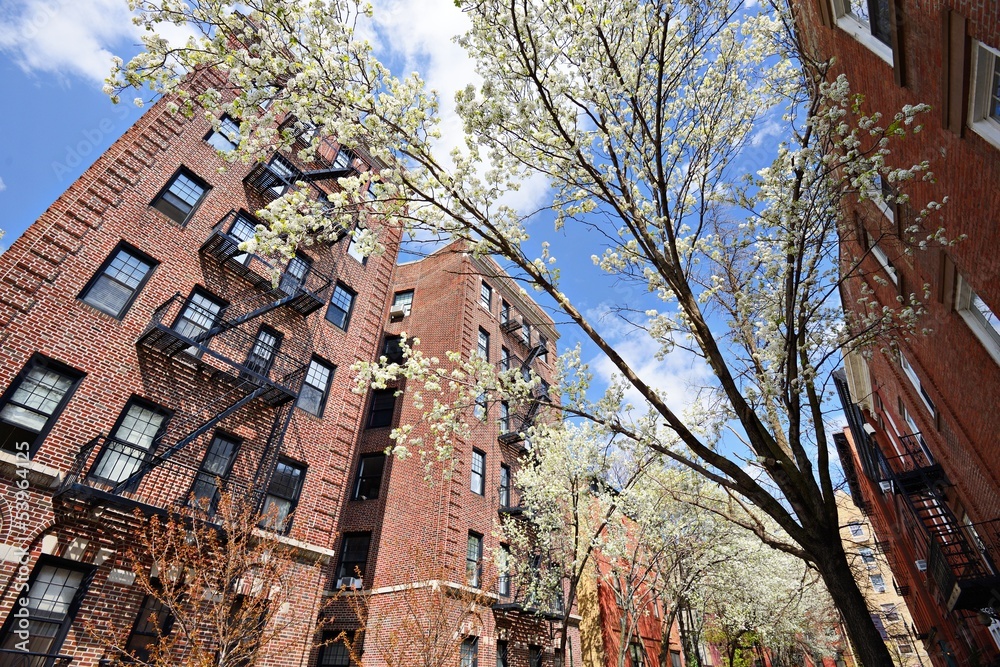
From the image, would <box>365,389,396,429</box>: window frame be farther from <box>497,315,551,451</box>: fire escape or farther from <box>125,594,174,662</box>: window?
<box>125,594,174,662</box>: window

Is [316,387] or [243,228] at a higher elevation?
[243,228]

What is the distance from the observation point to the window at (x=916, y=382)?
38.5 ft

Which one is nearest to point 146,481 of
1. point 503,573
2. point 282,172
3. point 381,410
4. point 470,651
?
point 282,172

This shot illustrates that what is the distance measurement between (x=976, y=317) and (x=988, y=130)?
12.3 ft

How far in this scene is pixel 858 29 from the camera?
847cm

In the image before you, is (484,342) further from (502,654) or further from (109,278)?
(109,278)

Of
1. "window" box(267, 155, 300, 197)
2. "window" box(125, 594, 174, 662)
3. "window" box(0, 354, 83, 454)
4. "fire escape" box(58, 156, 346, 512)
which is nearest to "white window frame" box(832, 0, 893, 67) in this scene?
"fire escape" box(58, 156, 346, 512)

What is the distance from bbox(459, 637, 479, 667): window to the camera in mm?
15423

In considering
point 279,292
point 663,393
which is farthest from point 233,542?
point 663,393

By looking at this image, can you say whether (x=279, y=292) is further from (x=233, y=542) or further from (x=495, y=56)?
(x=495, y=56)

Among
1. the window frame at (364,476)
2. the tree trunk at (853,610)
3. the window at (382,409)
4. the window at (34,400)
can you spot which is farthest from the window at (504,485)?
Answer: the tree trunk at (853,610)

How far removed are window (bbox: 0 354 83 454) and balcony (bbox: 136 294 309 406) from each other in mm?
1487

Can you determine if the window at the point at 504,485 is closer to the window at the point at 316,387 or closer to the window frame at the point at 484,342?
the window frame at the point at 484,342

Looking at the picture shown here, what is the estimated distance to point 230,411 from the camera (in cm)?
1132
